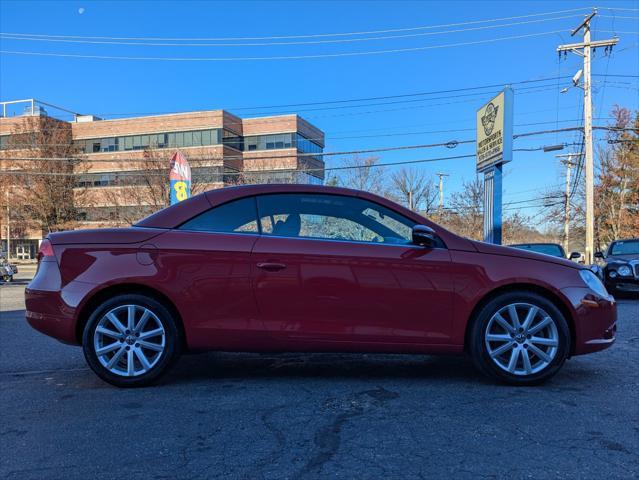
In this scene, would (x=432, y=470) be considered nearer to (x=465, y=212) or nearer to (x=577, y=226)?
(x=465, y=212)

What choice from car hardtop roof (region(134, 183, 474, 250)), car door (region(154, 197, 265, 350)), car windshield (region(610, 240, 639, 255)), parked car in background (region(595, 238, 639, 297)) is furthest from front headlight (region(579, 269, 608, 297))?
car windshield (region(610, 240, 639, 255))

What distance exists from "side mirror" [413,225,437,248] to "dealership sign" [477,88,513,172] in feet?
27.4

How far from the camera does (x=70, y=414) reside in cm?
334

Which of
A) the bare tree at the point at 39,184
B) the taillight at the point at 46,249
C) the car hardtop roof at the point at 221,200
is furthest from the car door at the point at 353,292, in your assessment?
the bare tree at the point at 39,184

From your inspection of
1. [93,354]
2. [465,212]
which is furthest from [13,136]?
[93,354]

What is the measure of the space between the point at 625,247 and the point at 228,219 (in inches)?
458

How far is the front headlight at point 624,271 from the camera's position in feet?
33.6

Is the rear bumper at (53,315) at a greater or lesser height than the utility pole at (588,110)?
lesser

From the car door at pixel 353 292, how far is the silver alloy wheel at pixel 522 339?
16.0 inches

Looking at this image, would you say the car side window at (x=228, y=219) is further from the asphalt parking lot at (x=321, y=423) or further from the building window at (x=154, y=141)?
the building window at (x=154, y=141)

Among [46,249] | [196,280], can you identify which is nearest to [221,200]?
[196,280]

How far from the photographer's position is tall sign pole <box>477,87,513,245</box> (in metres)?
11.3

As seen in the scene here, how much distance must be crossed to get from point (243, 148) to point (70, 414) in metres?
47.5

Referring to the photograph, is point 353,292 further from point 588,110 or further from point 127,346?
point 588,110
